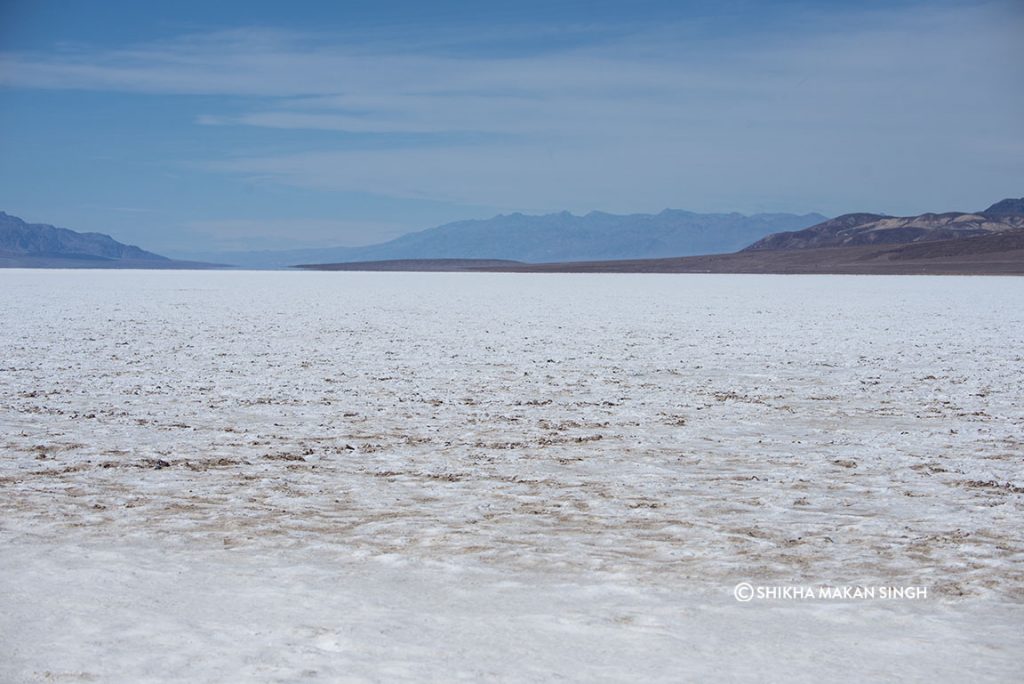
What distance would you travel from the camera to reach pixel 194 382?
10.2 metres

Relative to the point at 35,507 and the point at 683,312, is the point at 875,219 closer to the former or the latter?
the point at 683,312

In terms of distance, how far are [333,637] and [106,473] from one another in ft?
10.2

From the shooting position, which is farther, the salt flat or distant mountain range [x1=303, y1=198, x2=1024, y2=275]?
distant mountain range [x1=303, y1=198, x2=1024, y2=275]

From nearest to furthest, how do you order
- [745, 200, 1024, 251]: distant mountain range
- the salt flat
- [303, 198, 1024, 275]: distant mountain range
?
1. the salt flat
2. [303, 198, 1024, 275]: distant mountain range
3. [745, 200, 1024, 251]: distant mountain range

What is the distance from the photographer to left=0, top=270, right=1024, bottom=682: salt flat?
11.4ft

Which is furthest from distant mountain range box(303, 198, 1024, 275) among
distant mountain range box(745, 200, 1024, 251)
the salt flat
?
the salt flat

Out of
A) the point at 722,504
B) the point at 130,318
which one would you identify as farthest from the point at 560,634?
the point at 130,318

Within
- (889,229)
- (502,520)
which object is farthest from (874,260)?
(502,520)

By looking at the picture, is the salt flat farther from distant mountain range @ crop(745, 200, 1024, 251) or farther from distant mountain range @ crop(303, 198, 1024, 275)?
distant mountain range @ crop(745, 200, 1024, 251)

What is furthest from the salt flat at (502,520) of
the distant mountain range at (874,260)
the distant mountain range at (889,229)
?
the distant mountain range at (889,229)

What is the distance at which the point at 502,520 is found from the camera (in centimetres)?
520

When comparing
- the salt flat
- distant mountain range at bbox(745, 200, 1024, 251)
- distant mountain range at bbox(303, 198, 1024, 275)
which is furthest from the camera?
distant mountain range at bbox(745, 200, 1024, 251)

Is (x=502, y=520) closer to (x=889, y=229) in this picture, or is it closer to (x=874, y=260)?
(x=874, y=260)

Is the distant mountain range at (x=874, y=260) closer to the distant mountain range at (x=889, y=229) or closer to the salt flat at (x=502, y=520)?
the distant mountain range at (x=889, y=229)
